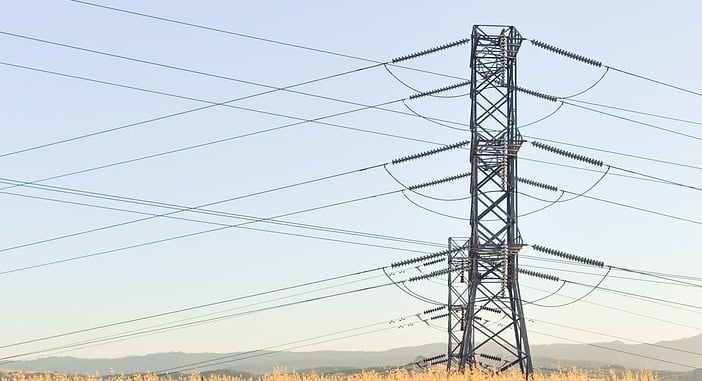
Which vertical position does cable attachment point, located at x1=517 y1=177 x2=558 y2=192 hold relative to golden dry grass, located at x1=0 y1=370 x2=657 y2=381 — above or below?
above

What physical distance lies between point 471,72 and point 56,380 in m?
19.9

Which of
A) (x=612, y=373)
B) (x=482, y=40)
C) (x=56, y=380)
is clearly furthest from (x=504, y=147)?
(x=56, y=380)

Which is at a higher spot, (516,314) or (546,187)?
(546,187)

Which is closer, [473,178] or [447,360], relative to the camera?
[473,178]

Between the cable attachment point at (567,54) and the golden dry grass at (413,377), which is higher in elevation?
the cable attachment point at (567,54)

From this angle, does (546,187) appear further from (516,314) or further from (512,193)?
(516,314)

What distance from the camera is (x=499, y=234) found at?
42969mm

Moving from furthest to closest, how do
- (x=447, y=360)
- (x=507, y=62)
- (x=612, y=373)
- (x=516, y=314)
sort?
(x=447, y=360) < (x=507, y=62) < (x=516, y=314) < (x=612, y=373)

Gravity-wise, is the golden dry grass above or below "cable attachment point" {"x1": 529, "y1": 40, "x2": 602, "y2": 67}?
below

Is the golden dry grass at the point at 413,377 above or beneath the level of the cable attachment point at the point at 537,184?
beneath

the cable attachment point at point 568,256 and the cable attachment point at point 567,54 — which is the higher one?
the cable attachment point at point 567,54

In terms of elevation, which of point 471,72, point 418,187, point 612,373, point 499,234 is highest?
point 471,72

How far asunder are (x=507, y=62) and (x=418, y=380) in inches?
602

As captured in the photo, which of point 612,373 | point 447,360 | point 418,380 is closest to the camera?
point 418,380
